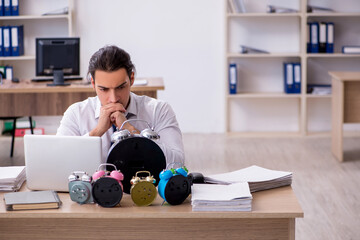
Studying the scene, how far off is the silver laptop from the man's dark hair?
48 cm

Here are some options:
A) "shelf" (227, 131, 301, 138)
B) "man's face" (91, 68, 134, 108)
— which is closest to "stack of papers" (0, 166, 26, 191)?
"man's face" (91, 68, 134, 108)

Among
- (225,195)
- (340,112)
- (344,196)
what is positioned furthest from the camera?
(340,112)

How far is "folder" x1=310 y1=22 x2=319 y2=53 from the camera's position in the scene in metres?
6.17

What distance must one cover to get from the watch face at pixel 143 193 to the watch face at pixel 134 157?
15cm

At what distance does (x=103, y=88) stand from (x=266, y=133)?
13.4 feet

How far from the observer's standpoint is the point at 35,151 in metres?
2.22

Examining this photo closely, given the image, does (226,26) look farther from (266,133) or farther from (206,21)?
(266,133)

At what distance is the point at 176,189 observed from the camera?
2.09m

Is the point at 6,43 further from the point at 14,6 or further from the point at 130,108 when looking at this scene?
the point at 130,108

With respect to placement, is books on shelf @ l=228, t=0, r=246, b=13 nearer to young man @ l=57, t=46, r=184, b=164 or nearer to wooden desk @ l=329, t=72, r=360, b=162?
wooden desk @ l=329, t=72, r=360, b=162

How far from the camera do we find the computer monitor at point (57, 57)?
4.94 m

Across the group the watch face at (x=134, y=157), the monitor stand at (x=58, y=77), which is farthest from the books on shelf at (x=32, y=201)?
the monitor stand at (x=58, y=77)

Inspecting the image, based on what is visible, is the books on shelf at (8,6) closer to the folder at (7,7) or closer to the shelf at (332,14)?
the folder at (7,7)

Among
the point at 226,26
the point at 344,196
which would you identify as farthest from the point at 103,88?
the point at 226,26
